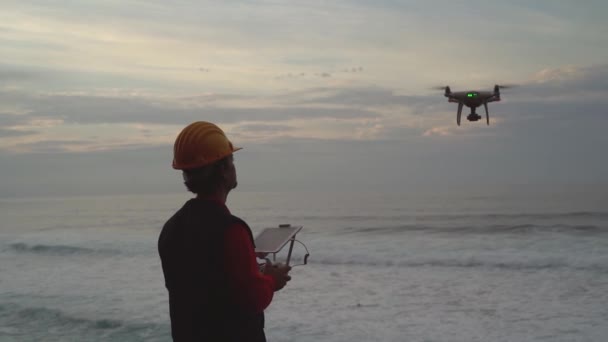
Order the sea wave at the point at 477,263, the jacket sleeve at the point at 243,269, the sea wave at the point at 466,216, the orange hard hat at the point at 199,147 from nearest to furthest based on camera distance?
1. the jacket sleeve at the point at 243,269
2. the orange hard hat at the point at 199,147
3. the sea wave at the point at 477,263
4. the sea wave at the point at 466,216

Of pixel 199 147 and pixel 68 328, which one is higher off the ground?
pixel 199 147

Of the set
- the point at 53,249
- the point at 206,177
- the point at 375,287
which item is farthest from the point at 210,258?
the point at 53,249

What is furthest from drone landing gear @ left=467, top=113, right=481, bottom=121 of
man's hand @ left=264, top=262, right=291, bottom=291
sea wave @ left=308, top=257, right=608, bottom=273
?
man's hand @ left=264, top=262, right=291, bottom=291

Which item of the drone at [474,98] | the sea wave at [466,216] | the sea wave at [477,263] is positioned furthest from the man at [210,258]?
the sea wave at [466,216]

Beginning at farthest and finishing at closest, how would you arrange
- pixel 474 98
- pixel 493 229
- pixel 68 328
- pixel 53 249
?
pixel 493 229 < pixel 53 249 < pixel 474 98 < pixel 68 328

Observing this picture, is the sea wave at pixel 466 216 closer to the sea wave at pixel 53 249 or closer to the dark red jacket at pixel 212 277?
the sea wave at pixel 53 249

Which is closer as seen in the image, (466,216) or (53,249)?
(53,249)

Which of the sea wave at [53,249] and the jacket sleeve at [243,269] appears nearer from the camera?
the jacket sleeve at [243,269]

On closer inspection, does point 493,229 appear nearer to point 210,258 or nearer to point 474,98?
point 474,98
